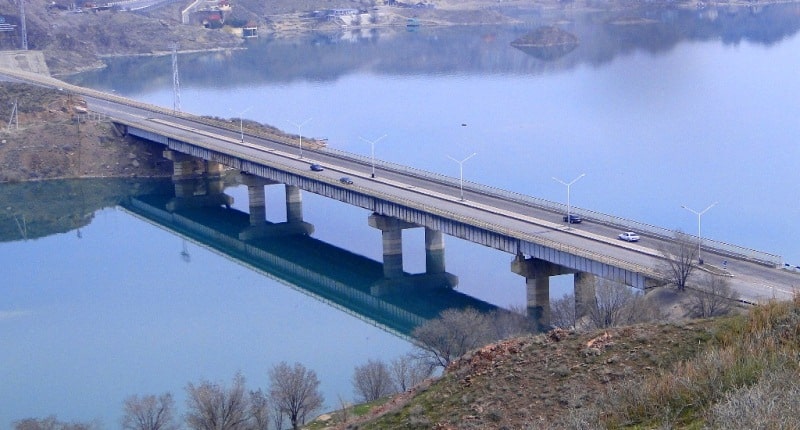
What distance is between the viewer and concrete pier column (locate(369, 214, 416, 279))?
198 ft

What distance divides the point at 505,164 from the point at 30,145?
35.1 m

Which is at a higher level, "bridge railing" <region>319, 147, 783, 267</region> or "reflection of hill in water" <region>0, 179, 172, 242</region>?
"bridge railing" <region>319, 147, 783, 267</region>

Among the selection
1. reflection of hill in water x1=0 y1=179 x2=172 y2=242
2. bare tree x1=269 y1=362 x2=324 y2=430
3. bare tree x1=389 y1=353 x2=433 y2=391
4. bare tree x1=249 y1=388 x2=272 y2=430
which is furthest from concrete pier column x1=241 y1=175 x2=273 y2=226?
bare tree x1=269 y1=362 x2=324 y2=430

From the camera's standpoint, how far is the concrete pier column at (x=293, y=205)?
72.0m

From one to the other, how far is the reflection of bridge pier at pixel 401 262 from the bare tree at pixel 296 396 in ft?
67.0

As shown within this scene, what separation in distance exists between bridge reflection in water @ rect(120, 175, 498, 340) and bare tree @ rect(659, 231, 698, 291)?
27.2 ft

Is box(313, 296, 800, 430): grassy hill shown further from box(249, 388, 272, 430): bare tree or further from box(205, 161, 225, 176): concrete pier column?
box(205, 161, 225, 176): concrete pier column

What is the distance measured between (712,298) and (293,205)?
34863 mm

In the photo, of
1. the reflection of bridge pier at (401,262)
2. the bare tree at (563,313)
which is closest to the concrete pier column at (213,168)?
the reflection of bridge pier at (401,262)

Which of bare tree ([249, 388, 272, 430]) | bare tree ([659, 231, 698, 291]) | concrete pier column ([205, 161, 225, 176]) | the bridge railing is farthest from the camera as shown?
concrete pier column ([205, 161, 225, 176])

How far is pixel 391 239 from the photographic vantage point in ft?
200

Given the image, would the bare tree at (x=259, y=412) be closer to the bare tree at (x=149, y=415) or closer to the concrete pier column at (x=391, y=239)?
the bare tree at (x=149, y=415)

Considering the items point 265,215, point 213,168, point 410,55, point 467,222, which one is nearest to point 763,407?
point 467,222

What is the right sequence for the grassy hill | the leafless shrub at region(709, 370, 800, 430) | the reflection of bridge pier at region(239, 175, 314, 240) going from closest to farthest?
the leafless shrub at region(709, 370, 800, 430)
the grassy hill
the reflection of bridge pier at region(239, 175, 314, 240)
